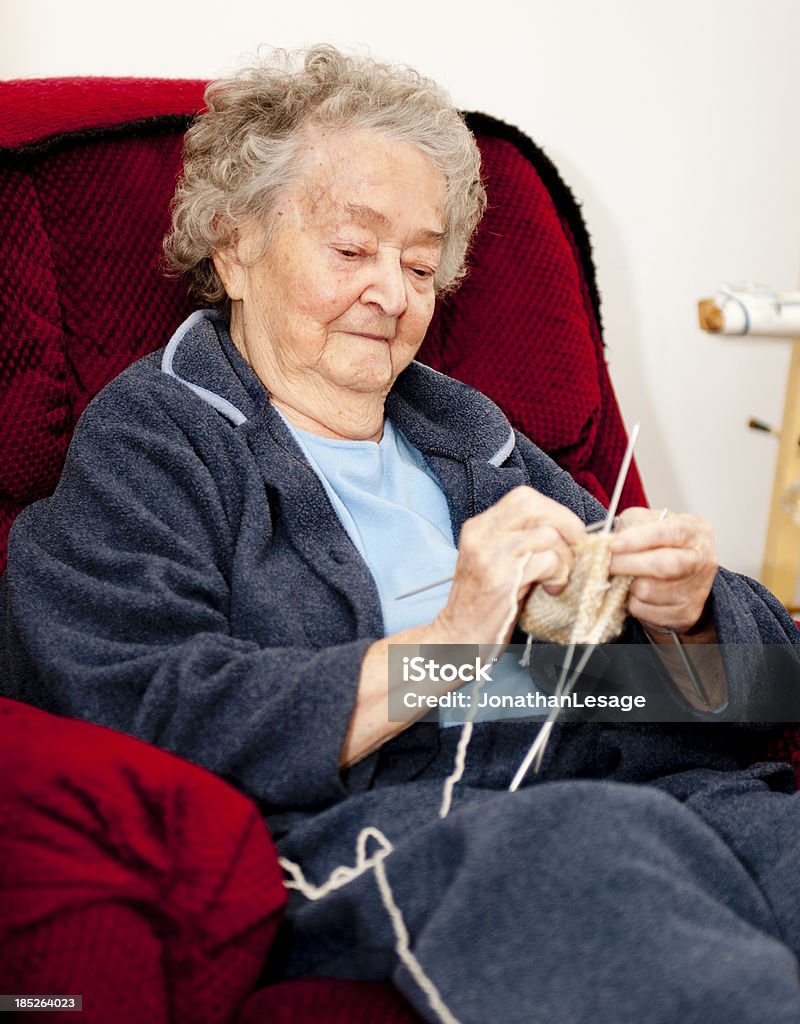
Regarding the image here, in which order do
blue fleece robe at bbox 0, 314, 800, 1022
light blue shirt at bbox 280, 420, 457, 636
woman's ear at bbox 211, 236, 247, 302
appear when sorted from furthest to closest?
woman's ear at bbox 211, 236, 247, 302, light blue shirt at bbox 280, 420, 457, 636, blue fleece robe at bbox 0, 314, 800, 1022

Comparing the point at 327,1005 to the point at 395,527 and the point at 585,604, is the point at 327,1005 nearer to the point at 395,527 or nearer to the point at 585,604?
the point at 585,604

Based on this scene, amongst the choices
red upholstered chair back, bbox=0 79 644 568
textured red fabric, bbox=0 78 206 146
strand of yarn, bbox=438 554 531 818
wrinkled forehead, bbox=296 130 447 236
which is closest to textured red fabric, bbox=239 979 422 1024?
strand of yarn, bbox=438 554 531 818

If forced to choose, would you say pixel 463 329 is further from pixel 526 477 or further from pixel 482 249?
pixel 526 477

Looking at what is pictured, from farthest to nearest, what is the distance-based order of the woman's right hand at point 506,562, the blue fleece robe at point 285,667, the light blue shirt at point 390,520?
the light blue shirt at point 390,520 → the woman's right hand at point 506,562 → the blue fleece robe at point 285,667

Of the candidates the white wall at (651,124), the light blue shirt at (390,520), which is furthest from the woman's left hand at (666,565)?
the white wall at (651,124)

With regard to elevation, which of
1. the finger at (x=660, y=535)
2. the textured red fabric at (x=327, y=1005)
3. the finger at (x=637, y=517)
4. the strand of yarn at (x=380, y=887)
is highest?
the finger at (x=660, y=535)

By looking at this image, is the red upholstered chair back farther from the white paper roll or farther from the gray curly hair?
the white paper roll

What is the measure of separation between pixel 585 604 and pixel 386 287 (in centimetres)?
47

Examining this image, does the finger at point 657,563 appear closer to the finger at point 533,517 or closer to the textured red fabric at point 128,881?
the finger at point 533,517

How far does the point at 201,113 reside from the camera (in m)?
1.41

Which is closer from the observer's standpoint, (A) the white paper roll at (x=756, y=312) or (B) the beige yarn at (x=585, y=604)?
(B) the beige yarn at (x=585, y=604)

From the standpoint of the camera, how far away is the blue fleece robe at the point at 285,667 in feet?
2.77

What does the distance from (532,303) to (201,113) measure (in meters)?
0.54

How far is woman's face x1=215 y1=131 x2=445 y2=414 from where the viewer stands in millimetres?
1224
